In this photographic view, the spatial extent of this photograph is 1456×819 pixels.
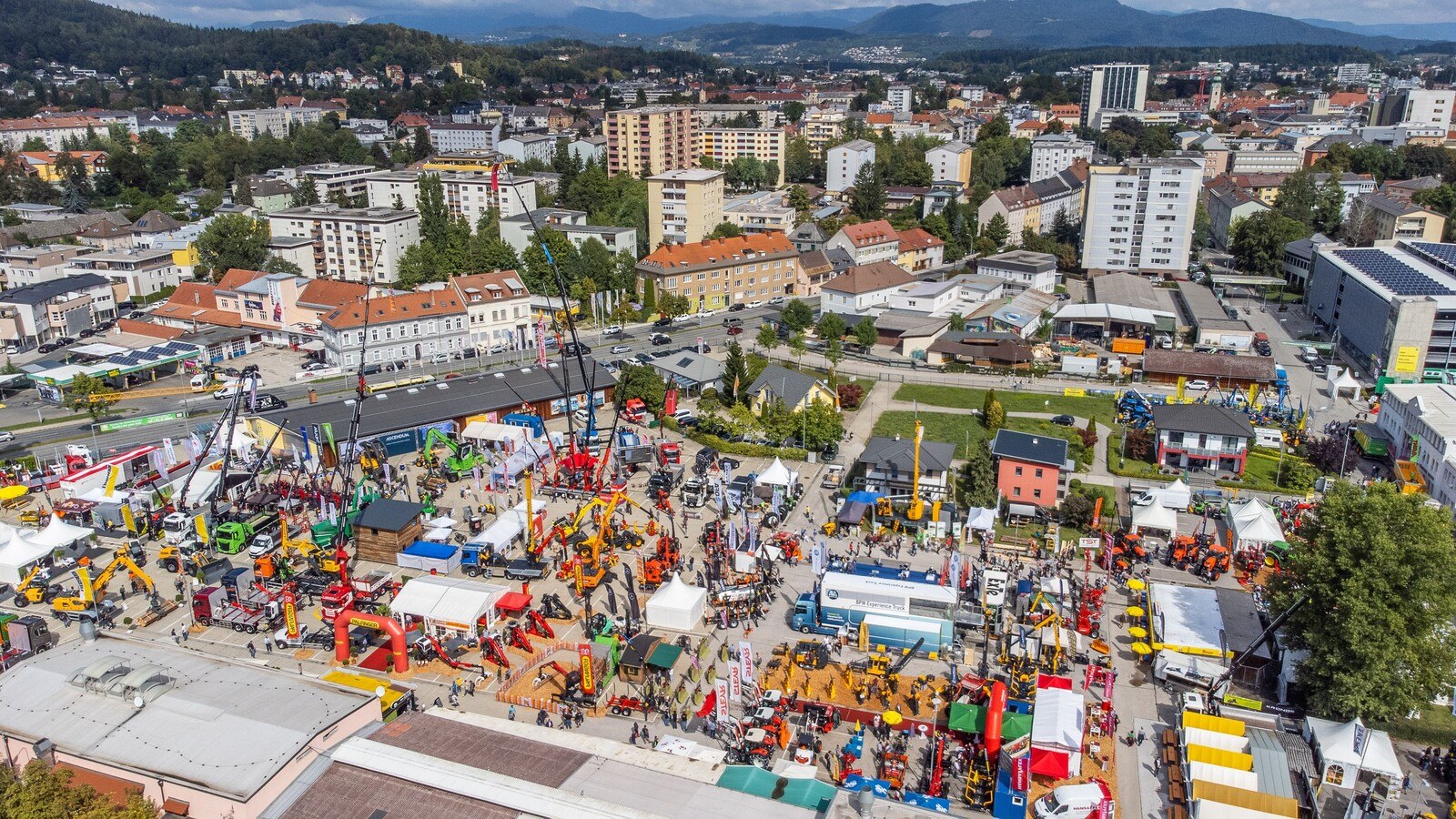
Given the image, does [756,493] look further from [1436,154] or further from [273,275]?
[1436,154]

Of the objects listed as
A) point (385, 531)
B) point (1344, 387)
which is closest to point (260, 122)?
point (385, 531)

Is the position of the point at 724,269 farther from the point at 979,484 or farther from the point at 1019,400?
the point at 979,484

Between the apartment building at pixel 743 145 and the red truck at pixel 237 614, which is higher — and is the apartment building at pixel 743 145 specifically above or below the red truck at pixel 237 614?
above

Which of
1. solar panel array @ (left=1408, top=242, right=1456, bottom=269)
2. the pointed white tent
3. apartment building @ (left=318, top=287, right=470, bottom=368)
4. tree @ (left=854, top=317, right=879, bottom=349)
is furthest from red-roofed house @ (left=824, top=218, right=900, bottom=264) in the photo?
solar panel array @ (left=1408, top=242, right=1456, bottom=269)

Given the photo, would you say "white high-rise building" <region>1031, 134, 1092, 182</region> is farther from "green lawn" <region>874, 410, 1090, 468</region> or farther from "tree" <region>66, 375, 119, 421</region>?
"tree" <region>66, 375, 119, 421</region>

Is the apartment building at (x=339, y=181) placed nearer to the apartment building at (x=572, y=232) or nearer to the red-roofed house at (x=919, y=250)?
the apartment building at (x=572, y=232)

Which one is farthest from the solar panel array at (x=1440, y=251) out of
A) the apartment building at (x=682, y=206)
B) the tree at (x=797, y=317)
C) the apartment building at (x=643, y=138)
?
the apartment building at (x=643, y=138)
